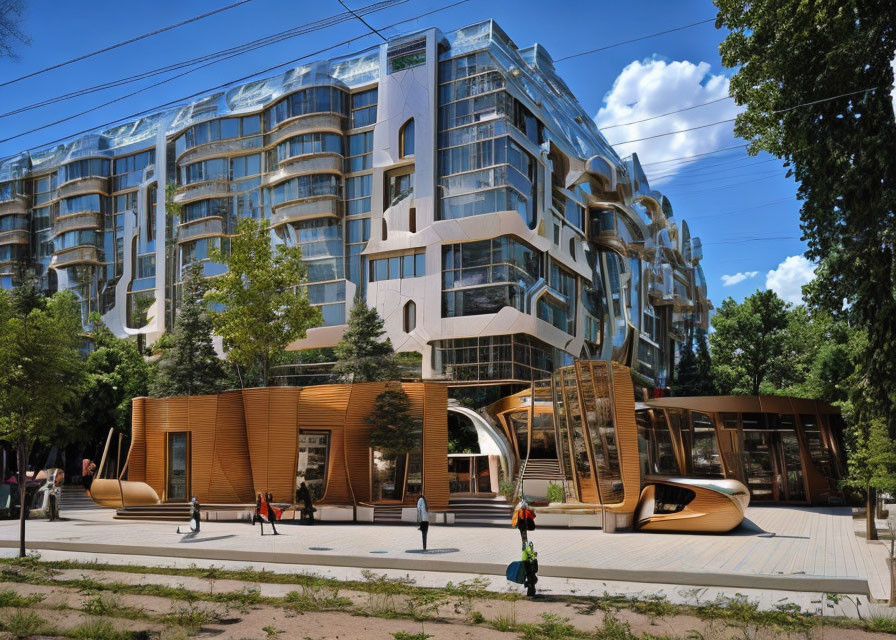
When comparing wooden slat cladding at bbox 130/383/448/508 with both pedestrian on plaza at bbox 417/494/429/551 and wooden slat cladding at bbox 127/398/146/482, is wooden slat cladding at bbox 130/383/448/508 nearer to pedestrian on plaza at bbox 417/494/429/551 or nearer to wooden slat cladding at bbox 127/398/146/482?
wooden slat cladding at bbox 127/398/146/482

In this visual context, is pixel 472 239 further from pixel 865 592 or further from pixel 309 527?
pixel 865 592

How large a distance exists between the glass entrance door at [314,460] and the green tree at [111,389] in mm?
25326

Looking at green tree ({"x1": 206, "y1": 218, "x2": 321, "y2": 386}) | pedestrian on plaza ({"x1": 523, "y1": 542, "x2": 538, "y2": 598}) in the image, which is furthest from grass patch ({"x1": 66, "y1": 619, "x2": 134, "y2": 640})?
green tree ({"x1": 206, "y1": 218, "x2": 321, "y2": 386})

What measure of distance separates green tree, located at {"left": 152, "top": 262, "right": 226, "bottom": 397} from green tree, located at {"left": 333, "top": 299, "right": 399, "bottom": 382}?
876 cm

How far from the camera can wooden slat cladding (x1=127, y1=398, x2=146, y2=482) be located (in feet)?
122

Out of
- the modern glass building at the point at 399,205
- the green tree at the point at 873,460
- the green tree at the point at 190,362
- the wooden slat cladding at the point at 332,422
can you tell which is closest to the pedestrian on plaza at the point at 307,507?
the wooden slat cladding at the point at 332,422

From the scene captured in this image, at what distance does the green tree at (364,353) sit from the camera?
167 feet

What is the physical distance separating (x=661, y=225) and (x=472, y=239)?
46668mm

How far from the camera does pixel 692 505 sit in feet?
88.2

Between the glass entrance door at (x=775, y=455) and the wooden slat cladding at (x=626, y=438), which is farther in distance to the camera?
the glass entrance door at (x=775, y=455)

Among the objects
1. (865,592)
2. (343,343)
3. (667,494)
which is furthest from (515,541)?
(343,343)

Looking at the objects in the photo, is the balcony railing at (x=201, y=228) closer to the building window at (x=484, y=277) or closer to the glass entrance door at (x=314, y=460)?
the building window at (x=484, y=277)

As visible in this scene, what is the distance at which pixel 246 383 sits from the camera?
198 feet

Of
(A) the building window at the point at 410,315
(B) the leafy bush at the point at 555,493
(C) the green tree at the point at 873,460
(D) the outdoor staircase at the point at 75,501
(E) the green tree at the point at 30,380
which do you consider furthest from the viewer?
(A) the building window at the point at 410,315
